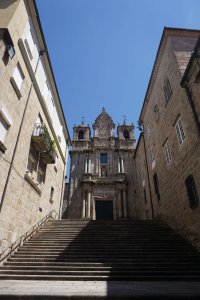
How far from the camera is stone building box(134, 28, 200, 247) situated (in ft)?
29.0

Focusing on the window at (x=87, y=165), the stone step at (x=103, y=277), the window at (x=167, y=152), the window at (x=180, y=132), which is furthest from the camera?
the window at (x=87, y=165)

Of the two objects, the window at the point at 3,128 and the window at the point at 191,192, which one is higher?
the window at the point at 3,128

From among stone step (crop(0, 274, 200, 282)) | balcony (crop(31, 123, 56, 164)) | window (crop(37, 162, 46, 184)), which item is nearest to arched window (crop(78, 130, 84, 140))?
window (crop(37, 162, 46, 184))

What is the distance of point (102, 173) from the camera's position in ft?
79.0

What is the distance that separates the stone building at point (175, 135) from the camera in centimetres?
884

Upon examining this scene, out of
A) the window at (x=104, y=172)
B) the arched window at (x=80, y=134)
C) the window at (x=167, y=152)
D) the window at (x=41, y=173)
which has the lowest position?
the window at (x=41, y=173)

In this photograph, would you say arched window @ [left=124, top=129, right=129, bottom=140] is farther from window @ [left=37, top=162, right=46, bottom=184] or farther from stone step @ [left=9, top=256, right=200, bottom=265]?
stone step @ [left=9, top=256, right=200, bottom=265]

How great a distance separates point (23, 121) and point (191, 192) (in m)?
9.32

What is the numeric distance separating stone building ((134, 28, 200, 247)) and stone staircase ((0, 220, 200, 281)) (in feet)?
4.44

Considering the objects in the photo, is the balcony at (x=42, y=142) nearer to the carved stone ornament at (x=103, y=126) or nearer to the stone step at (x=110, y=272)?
the stone step at (x=110, y=272)

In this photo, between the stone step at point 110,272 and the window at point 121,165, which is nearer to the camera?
the stone step at point 110,272

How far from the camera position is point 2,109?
7.78m

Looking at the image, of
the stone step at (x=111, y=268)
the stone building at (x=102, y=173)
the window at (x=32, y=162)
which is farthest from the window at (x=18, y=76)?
the stone building at (x=102, y=173)

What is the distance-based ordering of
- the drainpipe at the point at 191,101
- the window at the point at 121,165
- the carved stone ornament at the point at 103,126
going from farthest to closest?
the carved stone ornament at the point at 103,126
the window at the point at 121,165
the drainpipe at the point at 191,101
